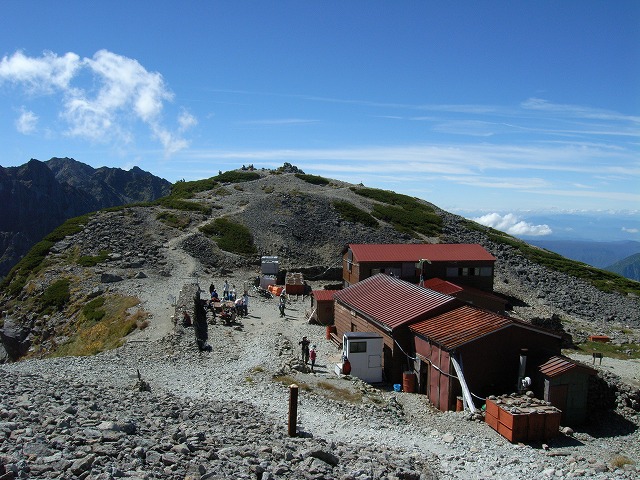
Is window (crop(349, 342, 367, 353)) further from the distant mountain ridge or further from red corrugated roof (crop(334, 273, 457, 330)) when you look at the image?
the distant mountain ridge

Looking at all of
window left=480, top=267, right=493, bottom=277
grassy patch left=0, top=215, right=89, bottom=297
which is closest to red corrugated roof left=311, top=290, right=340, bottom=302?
window left=480, top=267, right=493, bottom=277

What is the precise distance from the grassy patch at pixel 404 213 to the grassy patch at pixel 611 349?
4119 cm

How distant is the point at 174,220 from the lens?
244 feet

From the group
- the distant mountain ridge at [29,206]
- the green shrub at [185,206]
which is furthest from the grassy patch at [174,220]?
the distant mountain ridge at [29,206]

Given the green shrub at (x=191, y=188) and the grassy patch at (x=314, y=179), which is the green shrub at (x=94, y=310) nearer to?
the green shrub at (x=191, y=188)

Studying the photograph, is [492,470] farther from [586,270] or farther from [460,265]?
[586,270]

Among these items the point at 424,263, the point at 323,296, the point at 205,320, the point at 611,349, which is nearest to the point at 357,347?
the point at 205,320

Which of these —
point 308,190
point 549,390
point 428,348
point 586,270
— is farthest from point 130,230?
point 586,270

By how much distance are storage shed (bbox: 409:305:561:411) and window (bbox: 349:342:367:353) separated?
3.10m

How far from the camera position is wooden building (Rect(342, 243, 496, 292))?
164 feet

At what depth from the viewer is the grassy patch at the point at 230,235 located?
2673 inches

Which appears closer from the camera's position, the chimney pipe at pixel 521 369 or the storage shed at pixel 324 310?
the chimney pipe at pixel 521 369

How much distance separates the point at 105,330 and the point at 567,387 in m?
28.8

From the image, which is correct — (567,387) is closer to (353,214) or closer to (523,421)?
(523,421)
